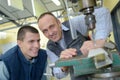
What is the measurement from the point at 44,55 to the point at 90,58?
1167mm

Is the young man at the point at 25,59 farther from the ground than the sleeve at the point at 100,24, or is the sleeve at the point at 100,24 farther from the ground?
the sleeve at the point at 100,24

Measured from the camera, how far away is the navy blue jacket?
1571mm

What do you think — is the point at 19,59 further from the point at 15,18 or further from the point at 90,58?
the point at 15,18

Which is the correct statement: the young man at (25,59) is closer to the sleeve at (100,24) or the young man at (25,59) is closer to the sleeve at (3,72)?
the sleeve at (3,72)

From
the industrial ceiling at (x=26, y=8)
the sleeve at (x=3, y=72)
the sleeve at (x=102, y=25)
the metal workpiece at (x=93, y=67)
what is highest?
the industrial ceiling at (x=26, y=8)

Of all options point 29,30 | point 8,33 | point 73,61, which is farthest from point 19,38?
point 8,33

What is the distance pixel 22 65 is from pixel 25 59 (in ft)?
0.19

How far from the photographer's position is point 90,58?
0.72 metres

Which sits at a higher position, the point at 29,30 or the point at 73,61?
the point at 29,30

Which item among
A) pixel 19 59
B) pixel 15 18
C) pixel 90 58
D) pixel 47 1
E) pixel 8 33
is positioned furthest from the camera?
pixel 8 33

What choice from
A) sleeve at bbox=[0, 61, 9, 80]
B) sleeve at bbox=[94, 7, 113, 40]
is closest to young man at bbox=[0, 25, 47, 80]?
sleeve at bbox=[0, 61, 9, 80]

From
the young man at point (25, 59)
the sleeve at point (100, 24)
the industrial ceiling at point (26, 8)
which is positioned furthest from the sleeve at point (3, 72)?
the industrial ceiling at point (26, 8)

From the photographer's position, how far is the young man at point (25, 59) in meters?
1.56

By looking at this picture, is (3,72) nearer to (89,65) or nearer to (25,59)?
(25,59)
